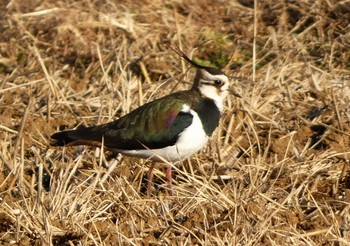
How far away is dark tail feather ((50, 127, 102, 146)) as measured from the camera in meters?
6.72

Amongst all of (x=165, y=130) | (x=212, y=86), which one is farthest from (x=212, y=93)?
(x=165, y=130)

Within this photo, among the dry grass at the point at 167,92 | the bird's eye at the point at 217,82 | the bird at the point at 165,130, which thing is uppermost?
the bird's eye at the point at 217,82

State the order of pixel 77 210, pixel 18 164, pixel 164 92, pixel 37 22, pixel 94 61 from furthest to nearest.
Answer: pixel 37 22 → pixel 94 61 → pixel 164 92 → pixel 18 164 → pixel 77 210

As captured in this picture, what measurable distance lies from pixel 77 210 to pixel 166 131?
3.40 feet

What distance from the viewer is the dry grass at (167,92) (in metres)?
5.79

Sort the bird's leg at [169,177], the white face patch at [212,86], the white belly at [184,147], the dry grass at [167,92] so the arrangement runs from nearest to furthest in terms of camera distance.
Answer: the dry grass at [167,92], the bird's leg at [169,177], the white belly at [184,147], the white face patch at [212,86]

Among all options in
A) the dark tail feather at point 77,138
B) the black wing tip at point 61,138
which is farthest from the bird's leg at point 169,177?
the black wing tip at point 61,138

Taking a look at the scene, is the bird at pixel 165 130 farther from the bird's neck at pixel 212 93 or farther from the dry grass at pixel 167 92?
the dry grass at pixel 167 92

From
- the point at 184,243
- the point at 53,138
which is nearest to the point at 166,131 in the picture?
the point at 53,138

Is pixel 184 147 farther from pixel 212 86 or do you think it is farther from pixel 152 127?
pixel 212 86

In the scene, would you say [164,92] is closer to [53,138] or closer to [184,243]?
[53,138]

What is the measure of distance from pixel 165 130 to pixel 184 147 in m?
0.22

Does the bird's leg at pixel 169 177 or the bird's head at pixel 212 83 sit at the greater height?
the bird's head at pixel 212 83

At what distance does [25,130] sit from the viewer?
751cm
